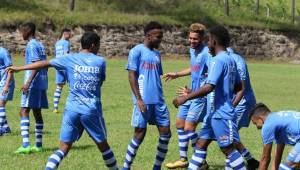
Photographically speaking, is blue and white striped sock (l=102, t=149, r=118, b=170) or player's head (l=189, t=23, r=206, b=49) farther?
player's head (l=189, t=23, r=206, b=49)

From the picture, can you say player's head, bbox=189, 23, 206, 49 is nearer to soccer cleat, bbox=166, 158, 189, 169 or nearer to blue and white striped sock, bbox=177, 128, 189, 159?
blue and white striped sock, bbox=177, 128, 189, 159

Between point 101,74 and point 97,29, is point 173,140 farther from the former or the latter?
point 97,29

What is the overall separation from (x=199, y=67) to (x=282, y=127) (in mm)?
2957

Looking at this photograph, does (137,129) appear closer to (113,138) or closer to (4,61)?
(113,138)

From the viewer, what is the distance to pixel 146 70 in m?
10.2

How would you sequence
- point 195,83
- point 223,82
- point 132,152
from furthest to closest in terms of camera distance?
point 195,83
point 132,152
point 223,82

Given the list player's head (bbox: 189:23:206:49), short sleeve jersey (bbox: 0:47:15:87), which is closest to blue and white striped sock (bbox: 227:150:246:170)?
player's head (bbox: 189:23:206:49)

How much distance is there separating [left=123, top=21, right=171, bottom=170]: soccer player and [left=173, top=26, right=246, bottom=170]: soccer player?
116cm

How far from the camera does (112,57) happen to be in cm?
5128

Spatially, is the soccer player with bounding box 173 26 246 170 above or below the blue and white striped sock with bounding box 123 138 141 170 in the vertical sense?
above

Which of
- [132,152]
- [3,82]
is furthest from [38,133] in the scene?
[132,152]

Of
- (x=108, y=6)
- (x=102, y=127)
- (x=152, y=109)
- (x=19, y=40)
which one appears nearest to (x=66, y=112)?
(x=102, y=127)

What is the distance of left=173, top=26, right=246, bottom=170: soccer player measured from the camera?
8742 millimetres

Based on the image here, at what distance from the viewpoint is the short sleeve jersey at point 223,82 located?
8773 mm
